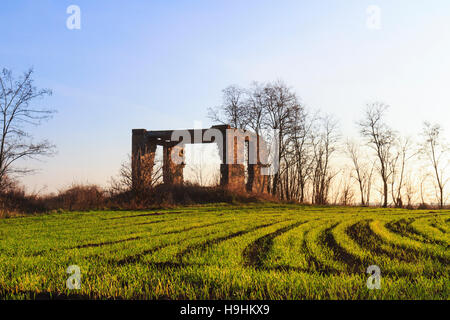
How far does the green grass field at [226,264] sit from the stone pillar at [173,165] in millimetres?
11297

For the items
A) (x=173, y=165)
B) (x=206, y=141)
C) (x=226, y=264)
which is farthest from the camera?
(x=206, y=141)

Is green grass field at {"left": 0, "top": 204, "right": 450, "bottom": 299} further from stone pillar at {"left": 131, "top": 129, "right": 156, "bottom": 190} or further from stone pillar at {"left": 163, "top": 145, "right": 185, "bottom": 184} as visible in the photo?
stone pillar at {"left": 163, "top": 145, "right": 185, "bottom": 184}

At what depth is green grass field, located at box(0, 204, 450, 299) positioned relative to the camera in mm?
3439

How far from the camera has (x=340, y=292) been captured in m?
3.27

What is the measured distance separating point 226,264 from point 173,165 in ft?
53.2

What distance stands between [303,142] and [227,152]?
9188 mm

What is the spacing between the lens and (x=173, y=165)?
2088cm

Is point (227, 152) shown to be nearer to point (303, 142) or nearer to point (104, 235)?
point (303, 142)

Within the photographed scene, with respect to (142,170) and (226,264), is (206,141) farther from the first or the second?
(226,264)

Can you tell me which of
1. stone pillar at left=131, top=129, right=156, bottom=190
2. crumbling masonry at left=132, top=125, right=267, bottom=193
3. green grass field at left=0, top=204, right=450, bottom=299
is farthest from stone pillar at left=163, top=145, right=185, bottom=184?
green grass field at left=0, top=204, right=450, bottom=299

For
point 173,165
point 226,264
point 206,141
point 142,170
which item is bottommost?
point 226,264

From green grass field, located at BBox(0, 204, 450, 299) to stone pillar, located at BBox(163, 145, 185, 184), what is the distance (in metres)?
11.3

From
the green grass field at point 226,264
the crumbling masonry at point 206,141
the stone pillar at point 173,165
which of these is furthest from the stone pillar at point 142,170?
the green grass field at point 226,264

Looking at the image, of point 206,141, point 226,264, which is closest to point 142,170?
point 206,141
